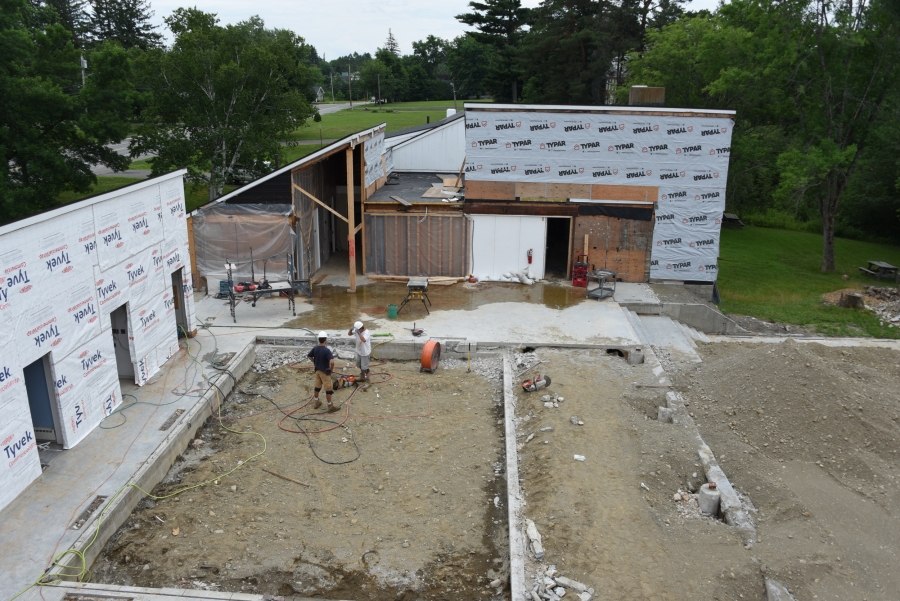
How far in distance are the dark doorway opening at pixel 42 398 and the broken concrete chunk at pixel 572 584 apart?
839 centimetres

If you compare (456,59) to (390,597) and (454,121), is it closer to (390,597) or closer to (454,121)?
(454,121)

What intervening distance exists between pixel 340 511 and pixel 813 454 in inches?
308

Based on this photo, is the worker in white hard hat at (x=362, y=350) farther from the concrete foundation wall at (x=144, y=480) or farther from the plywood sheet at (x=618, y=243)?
the plywood sheet at (x=618, y=243)

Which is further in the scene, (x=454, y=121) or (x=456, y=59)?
(x=456, y=59)

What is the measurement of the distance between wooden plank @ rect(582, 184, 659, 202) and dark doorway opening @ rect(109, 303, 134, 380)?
13.5 metres

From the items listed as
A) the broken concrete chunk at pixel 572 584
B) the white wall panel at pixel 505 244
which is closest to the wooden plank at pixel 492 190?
the white wall panel at pixel 505 244

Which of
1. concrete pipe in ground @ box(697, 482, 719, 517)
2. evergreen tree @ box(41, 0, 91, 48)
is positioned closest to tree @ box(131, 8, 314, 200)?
concrete pipe in ground @ box(697, 482, 719, 517)

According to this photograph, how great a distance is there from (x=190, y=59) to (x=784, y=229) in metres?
29.3

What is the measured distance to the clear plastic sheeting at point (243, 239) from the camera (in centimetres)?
1914

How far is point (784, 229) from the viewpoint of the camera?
35562 mm

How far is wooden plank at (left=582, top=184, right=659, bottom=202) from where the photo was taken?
20.9 meters

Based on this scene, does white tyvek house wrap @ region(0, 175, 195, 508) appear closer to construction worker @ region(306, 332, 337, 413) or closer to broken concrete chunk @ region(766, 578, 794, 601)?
construction worker @ region(306, 332, 337, 413)

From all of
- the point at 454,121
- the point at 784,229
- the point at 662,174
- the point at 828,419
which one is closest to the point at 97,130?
the point at 454,121

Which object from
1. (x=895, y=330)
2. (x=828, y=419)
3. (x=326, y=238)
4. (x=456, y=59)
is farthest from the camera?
(x=456, y=59)
